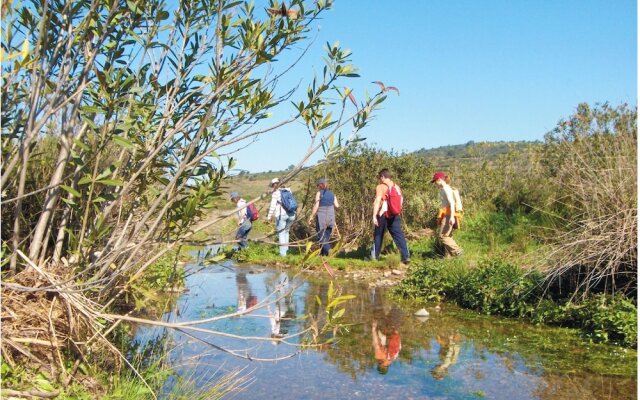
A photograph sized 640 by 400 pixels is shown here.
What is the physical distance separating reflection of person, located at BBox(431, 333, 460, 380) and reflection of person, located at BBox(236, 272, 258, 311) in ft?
10.1

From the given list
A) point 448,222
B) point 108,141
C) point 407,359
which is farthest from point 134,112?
point 448,222

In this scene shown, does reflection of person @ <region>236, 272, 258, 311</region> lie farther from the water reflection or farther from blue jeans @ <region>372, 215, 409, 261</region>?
blue jeans @ <region>372, 215, 409, 261</region>

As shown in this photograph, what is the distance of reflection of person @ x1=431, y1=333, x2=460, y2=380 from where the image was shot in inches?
254

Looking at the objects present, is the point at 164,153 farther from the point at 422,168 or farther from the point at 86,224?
the point at 422,168

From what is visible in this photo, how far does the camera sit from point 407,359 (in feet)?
22.7

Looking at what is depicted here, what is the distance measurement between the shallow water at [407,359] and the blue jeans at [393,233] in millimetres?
3977

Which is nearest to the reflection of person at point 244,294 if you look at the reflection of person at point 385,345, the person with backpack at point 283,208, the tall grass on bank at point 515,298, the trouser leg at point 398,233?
the person with backpack at point 283,208

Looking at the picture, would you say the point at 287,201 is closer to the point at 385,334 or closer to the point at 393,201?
the point at 393,201

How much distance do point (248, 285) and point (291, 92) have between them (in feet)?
24.9

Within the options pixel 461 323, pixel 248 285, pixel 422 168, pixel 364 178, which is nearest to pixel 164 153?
pixel 461 323

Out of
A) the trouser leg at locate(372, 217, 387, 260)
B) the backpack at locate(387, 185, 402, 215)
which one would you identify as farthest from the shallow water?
the trouser leg at locate(372, 217, 387, 260)

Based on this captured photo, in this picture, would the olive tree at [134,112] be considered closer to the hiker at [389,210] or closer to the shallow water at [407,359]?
the shallow water at [407,359]

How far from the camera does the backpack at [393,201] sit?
13.2 meters

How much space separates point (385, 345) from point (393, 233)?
6.08 meters
